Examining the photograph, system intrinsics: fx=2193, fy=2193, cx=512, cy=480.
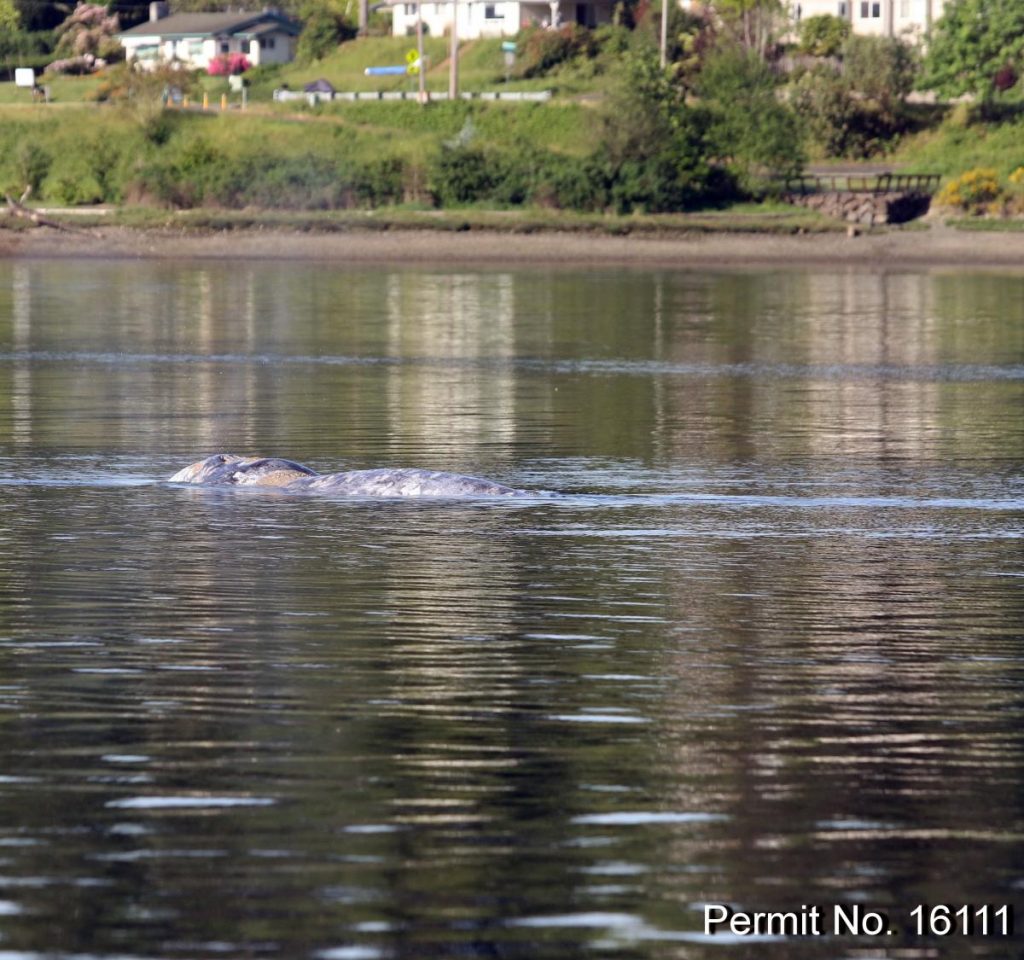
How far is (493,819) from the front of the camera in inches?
508

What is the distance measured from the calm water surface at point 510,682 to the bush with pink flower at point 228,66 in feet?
348

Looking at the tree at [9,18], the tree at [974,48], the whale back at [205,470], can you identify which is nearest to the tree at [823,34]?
the tree at [974,48]

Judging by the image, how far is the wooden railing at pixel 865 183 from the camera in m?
102

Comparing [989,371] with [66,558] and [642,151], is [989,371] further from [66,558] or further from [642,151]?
[642,151]

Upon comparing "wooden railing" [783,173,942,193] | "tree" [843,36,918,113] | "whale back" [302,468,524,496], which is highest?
"tree" [843,36,918,113]

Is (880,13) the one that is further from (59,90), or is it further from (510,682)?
(510,682)

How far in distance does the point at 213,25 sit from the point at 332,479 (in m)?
126

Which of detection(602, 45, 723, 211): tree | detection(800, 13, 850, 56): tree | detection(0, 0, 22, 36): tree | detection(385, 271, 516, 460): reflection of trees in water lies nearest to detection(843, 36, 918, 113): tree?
detection(800, 13, 850, 56): tree

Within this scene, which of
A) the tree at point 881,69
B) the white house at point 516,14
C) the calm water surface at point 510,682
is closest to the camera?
the calm water surface at point 510,682

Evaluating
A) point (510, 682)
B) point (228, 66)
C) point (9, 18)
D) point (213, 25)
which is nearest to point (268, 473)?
point (510, 682)

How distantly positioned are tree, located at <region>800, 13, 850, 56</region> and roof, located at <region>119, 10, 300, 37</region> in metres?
38.6

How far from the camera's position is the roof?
147125 mm

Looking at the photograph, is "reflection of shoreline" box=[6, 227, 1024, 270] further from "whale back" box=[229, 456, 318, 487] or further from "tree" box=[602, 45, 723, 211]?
"whale back" box=[229, 456, 318, 487]

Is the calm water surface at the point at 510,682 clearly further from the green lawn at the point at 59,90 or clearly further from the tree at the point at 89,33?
the tree at the point at 89,33
